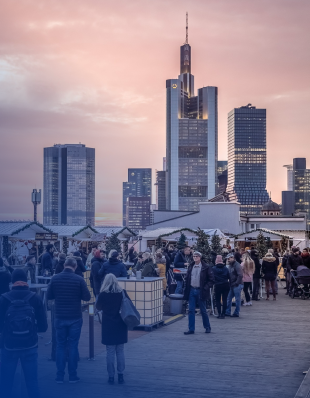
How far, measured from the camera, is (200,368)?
8.88 m

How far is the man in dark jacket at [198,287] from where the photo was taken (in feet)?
39.2

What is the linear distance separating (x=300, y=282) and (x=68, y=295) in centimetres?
1274

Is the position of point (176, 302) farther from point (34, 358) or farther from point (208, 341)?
point (34, 358)

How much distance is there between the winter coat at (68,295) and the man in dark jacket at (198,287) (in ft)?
14.2

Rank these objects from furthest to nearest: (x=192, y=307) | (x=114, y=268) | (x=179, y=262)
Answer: (x=179, y=262)
(x=114, y=268)
(x=192, y=307)

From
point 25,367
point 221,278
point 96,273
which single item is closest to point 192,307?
point 221,278

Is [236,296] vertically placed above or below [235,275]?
below

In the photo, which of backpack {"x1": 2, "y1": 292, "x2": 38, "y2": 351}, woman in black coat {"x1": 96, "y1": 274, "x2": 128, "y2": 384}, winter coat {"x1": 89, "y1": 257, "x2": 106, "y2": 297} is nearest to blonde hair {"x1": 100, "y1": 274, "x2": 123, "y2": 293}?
woman in black coat {"x1": 96, "y1": 274, "x2": 128, "y2": 384}

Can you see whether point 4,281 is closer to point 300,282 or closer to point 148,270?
point 148,270

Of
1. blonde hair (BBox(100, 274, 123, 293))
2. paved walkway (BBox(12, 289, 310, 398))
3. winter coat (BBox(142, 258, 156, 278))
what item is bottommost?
paved walkway (BBox(12, 289, 310, 398))

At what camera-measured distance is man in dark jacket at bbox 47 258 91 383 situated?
8.01m

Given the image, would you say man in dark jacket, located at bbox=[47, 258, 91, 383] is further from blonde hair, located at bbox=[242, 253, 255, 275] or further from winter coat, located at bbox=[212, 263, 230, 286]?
blonde hair, located at bbox=[242, 253, 255, 275]

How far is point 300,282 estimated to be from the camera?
62.3 ft

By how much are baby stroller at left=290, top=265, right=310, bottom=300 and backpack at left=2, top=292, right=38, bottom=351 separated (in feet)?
46.2
